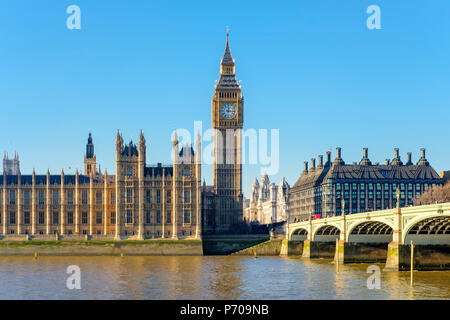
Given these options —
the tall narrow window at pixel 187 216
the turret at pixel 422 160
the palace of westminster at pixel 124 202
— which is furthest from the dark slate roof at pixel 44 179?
the turret at pixel 422 160

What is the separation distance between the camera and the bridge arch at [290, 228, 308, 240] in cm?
13812

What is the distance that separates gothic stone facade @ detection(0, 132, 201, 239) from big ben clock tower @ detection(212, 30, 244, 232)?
23104 millimetres

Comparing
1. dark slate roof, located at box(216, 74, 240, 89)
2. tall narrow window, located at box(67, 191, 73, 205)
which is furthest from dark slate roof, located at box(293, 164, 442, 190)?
tall narrow window, located at box(67, 191, 73, 205)

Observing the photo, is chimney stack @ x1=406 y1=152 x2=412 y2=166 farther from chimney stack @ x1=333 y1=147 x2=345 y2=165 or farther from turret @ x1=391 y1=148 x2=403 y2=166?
chimney stack @ x1=333 y1=147 x2=345 y2=165

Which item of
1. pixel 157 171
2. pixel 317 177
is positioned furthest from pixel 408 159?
pixel 157 171

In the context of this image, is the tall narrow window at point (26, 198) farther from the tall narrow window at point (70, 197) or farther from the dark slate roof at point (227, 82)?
the dark slate roof at point (227, 82)

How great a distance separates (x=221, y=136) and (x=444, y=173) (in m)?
60.3

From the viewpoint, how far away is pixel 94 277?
8138 centimetres

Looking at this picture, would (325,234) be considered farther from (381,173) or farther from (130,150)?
(381,173)

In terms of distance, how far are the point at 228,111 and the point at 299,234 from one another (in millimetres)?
41205

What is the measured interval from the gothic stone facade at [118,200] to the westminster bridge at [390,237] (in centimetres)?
2772

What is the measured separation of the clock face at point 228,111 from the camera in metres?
168

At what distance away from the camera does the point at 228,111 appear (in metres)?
169
